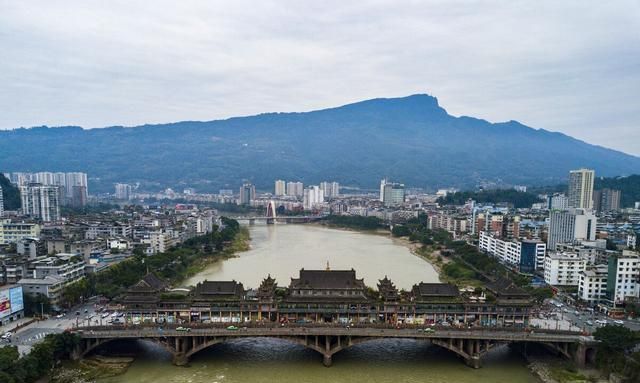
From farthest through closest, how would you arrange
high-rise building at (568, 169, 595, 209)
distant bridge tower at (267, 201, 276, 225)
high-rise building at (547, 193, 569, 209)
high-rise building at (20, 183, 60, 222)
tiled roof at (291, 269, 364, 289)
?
1. distant bridge tower at (267, 201, 276, 225)
2. high-rise building at (547, 193, 569, 209)
3. high-rise building at (568, 169, 595, 209)
4. high-rise building at (20, 183, 60, 222)
5. tiled roof at (291, 269, 364, 289)

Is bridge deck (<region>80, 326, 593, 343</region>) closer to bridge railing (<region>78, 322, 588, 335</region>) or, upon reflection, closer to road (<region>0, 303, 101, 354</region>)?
bridge railing (<region>78, 322, 588, 335</region>)

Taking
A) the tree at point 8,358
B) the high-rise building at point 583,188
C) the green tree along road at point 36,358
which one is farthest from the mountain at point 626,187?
the tree at point 8,358

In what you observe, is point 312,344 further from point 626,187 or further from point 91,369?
point 626,187

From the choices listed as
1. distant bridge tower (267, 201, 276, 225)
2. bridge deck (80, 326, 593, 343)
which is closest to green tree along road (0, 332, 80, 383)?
bridge deck (80, 326, 593, 343)

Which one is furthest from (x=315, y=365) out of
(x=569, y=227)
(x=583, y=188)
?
(x=583, y=188)

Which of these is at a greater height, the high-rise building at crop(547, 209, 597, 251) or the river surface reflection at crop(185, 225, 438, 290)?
the high-rise building at crop(547, 209, 597, 251)

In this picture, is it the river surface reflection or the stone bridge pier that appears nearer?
the stone bridge pier

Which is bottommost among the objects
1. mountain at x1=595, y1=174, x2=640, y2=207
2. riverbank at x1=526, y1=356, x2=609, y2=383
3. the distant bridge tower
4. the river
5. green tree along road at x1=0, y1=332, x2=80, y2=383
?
the distant bridge tower
